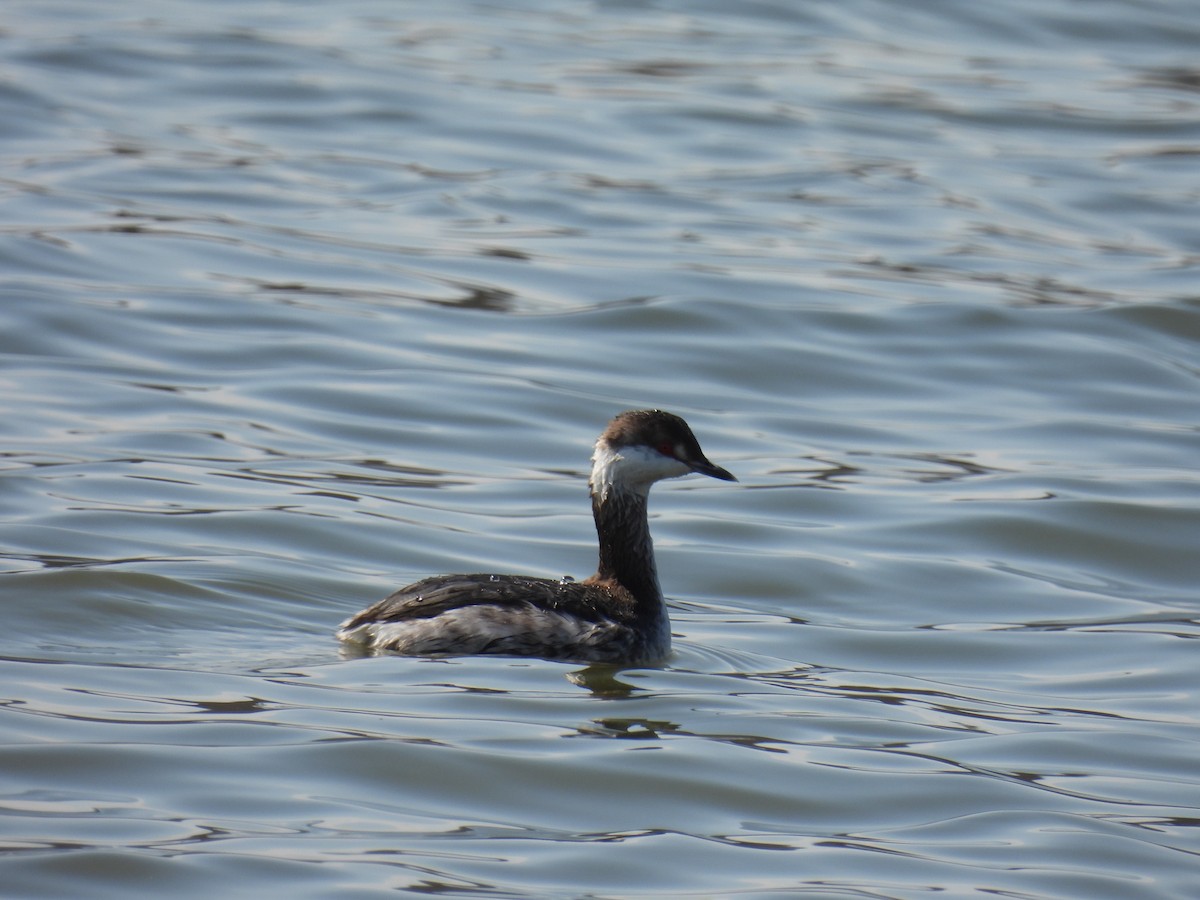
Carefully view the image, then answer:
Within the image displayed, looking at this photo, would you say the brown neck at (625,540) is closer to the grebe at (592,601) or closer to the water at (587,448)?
the grebe at (592,601)

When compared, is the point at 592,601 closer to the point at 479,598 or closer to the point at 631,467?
the point at 479,598

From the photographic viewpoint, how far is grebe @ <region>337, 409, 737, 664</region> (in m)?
7.67

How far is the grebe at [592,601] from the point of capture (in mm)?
7672

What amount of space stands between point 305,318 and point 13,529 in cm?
501

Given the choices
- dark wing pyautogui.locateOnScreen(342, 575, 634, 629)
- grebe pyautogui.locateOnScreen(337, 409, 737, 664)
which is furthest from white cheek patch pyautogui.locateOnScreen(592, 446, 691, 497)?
dark wing pyautogui.locateOnScreen(342, 575, 634, 629)

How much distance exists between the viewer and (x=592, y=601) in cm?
809

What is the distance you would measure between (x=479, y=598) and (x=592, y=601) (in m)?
0.59

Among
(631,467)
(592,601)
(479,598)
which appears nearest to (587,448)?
(631,467)

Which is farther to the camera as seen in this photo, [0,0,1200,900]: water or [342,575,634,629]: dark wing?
[342,575,634,629]: dark wing

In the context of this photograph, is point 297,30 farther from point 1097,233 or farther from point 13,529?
point 13,529

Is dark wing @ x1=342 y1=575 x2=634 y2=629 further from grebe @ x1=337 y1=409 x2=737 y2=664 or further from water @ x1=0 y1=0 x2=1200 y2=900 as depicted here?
water @ x1=0 y1=0 x2=1200 y2=900

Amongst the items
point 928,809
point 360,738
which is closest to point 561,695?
point 360,738

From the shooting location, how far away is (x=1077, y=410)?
Answer: 13.2 m

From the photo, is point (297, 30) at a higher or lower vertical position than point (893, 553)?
higher
